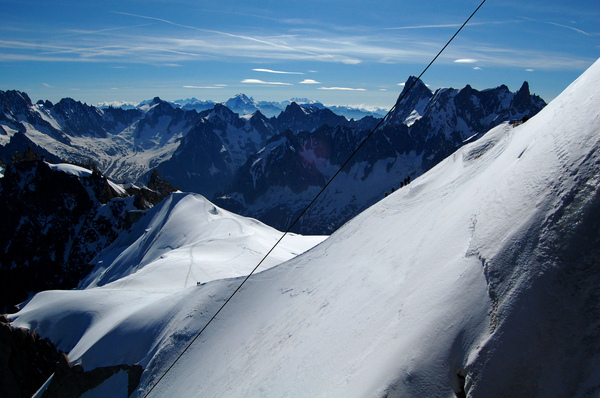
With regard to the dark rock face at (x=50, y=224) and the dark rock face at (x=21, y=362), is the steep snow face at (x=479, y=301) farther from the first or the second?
the dark rock face at (x=50, y=224)

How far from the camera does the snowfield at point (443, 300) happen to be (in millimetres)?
6871

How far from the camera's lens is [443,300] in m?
8.52

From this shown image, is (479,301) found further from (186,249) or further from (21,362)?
(186,249)

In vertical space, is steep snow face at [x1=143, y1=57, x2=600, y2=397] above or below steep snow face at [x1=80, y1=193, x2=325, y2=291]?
above

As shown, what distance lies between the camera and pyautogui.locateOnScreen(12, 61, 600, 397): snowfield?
271 inches

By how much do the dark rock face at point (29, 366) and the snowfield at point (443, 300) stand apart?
16.1 ft

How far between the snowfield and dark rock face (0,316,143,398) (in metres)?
4.91

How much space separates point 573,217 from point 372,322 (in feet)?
19.5

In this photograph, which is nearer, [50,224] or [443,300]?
[443,300]

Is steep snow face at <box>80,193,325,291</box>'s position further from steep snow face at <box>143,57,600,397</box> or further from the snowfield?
steep snow face at <box>143,57,600,397</box>

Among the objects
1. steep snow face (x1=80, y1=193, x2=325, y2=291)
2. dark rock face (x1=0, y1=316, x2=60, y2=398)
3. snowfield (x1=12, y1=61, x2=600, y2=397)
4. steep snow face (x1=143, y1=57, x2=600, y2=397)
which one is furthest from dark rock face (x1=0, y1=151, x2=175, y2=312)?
steep snow face (x1=143, y1=57, x2=600, y2=397)

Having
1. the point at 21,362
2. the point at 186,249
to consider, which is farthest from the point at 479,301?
the point at 186,249

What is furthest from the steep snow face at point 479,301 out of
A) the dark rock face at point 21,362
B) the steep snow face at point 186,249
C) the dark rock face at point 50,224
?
the dark rock face at point 50,224

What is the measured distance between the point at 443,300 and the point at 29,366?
48112 millimetres
